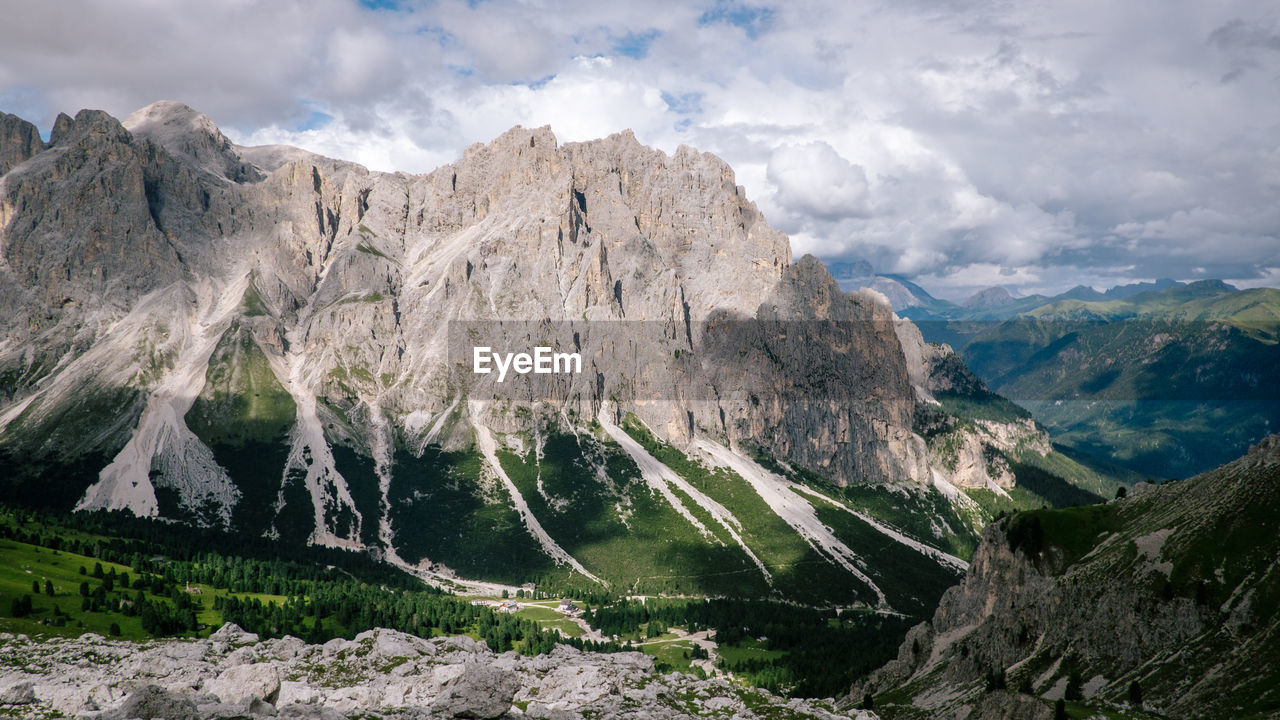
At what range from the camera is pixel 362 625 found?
160250 millimetres

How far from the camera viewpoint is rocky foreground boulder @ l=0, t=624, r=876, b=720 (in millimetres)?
72000

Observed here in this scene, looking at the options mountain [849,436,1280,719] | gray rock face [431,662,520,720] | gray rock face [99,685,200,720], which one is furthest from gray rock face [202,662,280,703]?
mountain [849,436,1280,719]

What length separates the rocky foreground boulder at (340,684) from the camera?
72000 mm

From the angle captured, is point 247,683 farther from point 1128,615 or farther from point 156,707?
point 1128,615

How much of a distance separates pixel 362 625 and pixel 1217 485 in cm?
14835

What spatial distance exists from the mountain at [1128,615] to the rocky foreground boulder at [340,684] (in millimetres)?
32027

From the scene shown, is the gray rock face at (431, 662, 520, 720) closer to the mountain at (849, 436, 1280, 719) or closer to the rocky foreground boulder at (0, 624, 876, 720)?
the rocky foreground boulder at (0, 624, 876, 720)

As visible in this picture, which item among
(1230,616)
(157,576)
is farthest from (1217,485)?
(157,576)

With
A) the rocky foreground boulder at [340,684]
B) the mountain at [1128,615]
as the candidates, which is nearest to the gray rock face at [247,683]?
the rocky foreground boulder at [340,684]

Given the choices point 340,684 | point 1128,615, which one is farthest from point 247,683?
point 1128,615

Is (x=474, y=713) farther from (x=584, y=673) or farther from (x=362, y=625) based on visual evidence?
(x=362, y=625)

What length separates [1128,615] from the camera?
122500mm

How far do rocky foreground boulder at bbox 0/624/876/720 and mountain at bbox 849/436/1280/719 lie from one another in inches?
1261

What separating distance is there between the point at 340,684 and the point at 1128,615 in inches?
4222
